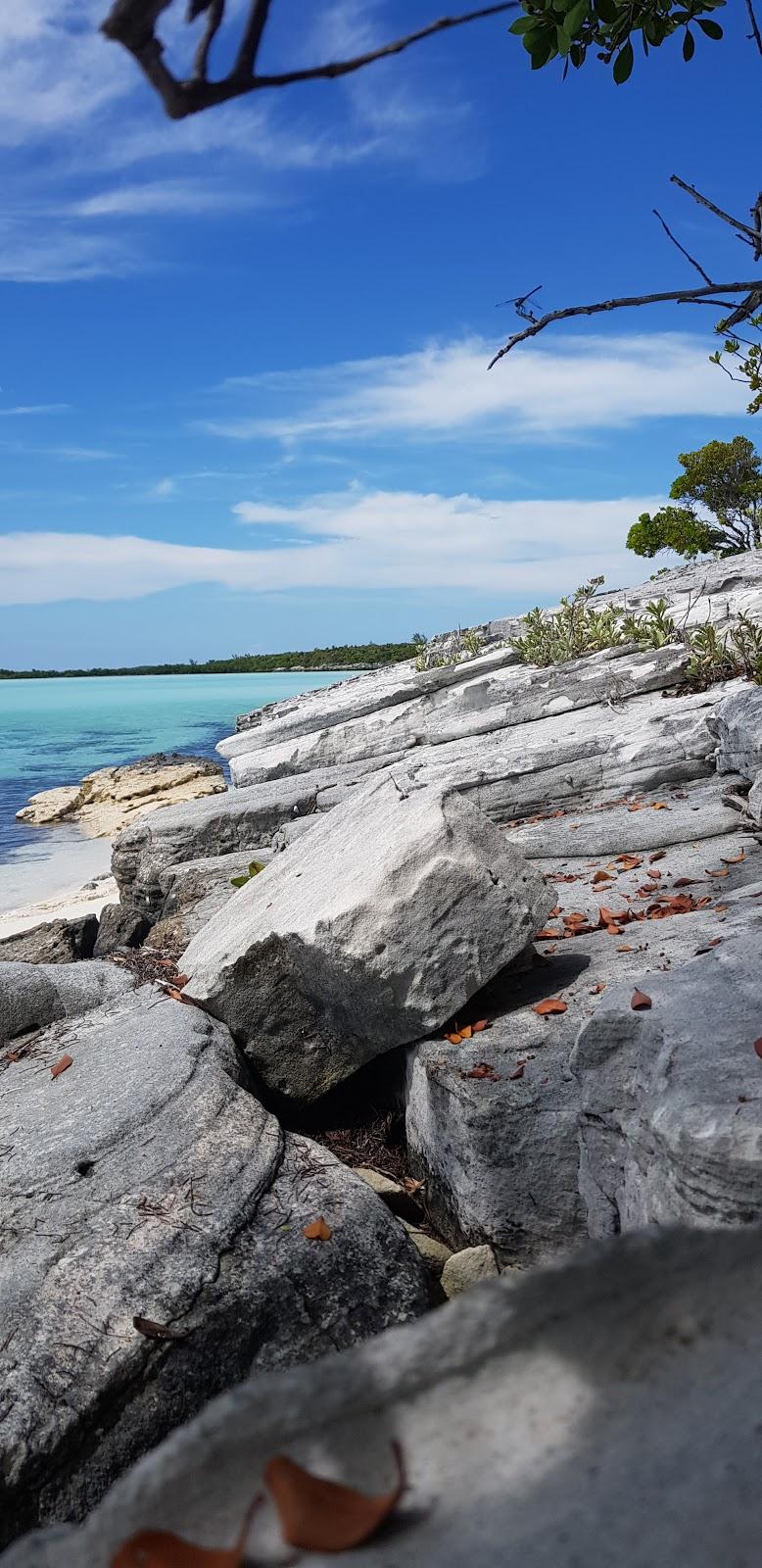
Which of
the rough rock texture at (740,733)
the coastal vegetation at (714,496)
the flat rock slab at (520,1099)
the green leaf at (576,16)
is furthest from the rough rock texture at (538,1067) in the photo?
the coastal vegetation at (714,496)

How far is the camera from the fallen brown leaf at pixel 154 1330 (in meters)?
3.20

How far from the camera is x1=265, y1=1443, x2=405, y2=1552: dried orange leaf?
1.12 m

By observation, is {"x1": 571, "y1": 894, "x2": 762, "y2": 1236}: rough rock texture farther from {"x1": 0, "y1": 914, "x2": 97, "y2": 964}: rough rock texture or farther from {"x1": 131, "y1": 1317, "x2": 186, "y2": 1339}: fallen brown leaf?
{"x1": 0, "y1": 914, "x2": 97, "y2": 964}: rough rock texture

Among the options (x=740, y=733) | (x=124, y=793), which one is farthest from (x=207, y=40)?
(x=124, y=793)

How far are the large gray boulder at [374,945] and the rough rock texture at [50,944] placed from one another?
12.2 feet

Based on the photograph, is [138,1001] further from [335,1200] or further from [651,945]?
[651,945]

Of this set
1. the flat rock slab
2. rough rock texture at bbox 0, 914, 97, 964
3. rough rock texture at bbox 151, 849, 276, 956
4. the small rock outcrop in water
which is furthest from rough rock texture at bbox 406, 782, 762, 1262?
the small rock outcrop in water

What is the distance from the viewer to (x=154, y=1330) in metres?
3.21

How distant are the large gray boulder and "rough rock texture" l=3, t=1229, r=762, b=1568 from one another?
9.98 ft

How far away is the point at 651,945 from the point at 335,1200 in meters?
1.94

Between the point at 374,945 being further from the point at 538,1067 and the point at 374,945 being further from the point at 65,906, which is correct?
the point at 65,906

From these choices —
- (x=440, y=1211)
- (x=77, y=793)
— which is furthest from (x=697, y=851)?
(x=77, y=793)

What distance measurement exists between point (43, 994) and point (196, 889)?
2.79 meters

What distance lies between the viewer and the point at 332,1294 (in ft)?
11.5
